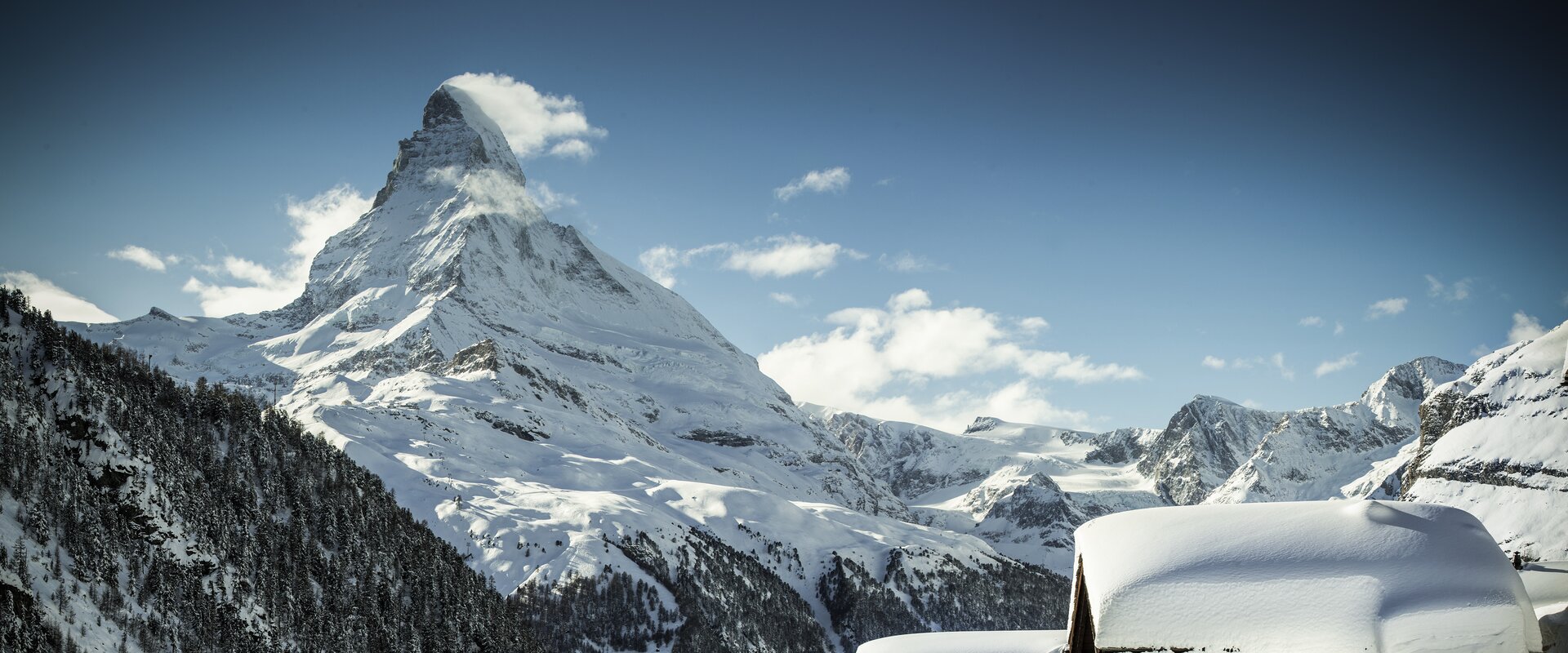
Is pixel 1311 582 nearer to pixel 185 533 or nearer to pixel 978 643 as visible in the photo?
pixel 978 643

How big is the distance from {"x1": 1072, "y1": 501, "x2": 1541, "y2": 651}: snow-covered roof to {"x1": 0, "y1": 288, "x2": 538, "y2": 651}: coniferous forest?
8899 centimetres

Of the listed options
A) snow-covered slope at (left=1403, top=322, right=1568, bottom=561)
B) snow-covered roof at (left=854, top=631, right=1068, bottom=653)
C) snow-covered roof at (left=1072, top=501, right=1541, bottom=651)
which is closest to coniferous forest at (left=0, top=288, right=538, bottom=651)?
snow-covered roof at (left=854, top=631, right=1068, bottom=653)

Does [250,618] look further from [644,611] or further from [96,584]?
[644,611]

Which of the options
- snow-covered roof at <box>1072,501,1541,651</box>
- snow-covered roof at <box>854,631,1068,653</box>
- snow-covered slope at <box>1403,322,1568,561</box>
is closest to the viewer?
snow-covered roof at <box>1072,501,1541,651</box>

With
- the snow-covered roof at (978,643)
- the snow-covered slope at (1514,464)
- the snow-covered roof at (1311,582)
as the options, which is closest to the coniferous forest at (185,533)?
the snow-covered roof at (978,643)

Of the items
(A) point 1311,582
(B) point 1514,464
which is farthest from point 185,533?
(B) point 1514,464

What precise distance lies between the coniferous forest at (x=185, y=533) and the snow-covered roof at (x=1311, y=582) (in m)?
89.0

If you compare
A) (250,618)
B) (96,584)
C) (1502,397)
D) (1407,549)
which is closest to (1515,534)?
(1502,397)

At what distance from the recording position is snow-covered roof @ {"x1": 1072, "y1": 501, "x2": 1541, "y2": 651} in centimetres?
1466

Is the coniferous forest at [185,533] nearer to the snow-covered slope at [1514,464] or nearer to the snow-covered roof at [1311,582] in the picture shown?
the snow-covered roof at [1311,582]

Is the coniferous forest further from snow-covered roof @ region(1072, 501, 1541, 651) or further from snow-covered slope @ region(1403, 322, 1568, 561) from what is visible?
snow-covered slope @ region(1403, 322, 1568, 561)

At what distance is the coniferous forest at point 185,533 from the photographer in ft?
280

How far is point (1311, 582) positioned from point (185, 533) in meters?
119

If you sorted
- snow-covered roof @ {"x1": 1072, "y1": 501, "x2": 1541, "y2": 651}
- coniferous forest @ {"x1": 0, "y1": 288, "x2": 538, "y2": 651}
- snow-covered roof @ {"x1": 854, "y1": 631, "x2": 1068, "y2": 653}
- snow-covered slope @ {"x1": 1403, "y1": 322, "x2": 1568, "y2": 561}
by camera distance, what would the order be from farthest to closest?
snow-covered slope @ {"x1": 1403, "y1": 322, "x2": 1568, "y2": 561}
coniferous forest @ {"x1": 0, "y1": 288, "x2": 538, "y2": 651}
snow-covered roof @ {"x1": 854, "y1": 631, "x2": 1068, "y2": 653}
snow-covered roof @ {"x1": 1072, "y1": 501, "x2": 1541, "y2": 651}
